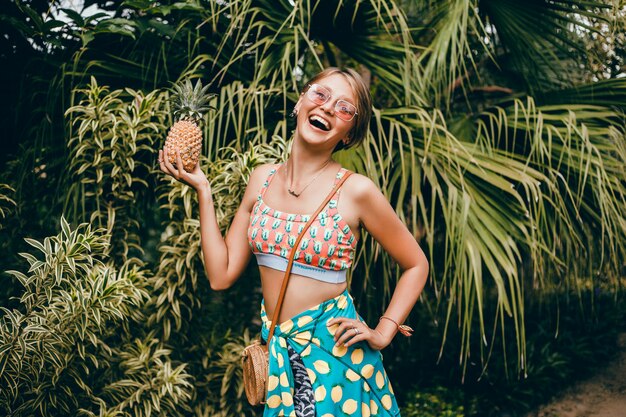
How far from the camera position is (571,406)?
3.94 meters

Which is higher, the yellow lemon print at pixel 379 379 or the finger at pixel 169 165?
the finger at pixel 169 165

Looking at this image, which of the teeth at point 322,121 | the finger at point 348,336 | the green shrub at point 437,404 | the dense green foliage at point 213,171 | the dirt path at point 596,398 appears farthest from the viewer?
the dirt path at point 596,398

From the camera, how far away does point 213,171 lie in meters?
2.71

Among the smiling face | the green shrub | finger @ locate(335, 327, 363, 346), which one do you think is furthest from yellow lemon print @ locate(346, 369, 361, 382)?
the green shrub

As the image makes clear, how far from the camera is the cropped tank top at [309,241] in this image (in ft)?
5.70

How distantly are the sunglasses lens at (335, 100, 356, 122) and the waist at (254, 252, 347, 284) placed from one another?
0.42m

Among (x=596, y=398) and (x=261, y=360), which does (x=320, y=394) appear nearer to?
(x=261, y=360)

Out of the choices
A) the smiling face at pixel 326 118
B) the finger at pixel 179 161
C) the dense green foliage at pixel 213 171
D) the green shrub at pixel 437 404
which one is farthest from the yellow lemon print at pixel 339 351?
the green shrub at pixel 437 404

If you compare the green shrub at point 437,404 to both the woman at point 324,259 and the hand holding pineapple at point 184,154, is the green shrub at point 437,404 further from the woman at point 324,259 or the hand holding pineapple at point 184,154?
the hand holding pineapple at point 184,154

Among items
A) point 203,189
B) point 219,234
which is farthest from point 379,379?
point 203,189

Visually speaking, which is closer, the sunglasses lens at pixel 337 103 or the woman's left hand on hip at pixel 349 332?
the woman's left hand on hip at pixel 349 332

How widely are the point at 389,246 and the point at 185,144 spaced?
0.64 meters

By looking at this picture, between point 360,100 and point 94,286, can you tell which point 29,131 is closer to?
point 94,286

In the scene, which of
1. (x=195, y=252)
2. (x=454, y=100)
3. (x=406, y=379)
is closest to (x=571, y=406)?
(x=406, y=379)
